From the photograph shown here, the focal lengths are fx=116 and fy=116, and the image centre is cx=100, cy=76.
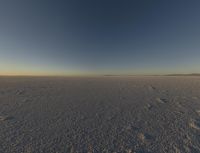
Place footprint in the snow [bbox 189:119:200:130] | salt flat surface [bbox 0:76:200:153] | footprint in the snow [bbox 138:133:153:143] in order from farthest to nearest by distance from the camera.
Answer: footprint in the snow [bbox 189:119:200:130]
footprint in the snow [bbox 138:133:153:143]
salt flat surface [bbox 0:76:200:153]

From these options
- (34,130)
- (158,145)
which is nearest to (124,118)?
(158,145)

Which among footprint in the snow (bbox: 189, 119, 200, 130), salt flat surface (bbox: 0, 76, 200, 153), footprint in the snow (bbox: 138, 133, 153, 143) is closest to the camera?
salt flat surface (bbox: 0, 76, 200, 153)

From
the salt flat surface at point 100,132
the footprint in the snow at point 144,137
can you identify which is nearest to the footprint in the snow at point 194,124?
the salt flat surface at point 100,132

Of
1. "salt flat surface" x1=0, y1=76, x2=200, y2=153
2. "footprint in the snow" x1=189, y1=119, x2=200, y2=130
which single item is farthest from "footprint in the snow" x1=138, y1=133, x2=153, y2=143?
"footprint in the snow" x1=189, y1=119, x2=200, y2=130

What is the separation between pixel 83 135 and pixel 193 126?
420cm

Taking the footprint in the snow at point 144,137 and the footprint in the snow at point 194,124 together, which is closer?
the footprint in the snow at point 144,137

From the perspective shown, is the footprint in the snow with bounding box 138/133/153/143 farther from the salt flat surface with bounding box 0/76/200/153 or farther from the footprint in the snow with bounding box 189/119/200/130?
the footprint in the snow with bounding box 189/119/200/130

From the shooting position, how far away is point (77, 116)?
5672mm

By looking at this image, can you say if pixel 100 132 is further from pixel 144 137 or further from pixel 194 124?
pixel 194 124

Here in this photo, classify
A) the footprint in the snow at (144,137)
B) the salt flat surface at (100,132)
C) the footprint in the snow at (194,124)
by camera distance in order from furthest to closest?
the footprint in the snow at (194,124) → the footprint in the snow at (144,137) → the salt flat surface at (100,132)

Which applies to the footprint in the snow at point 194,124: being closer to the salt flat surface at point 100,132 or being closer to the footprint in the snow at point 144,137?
the salt flat surface at point 100,132

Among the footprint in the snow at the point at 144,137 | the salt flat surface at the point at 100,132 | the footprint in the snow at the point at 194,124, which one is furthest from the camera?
the footprint in the snow at the point at 194,124

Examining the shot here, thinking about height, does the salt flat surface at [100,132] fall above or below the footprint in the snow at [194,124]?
below

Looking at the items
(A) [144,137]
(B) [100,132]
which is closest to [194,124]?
(A) [144,137]
